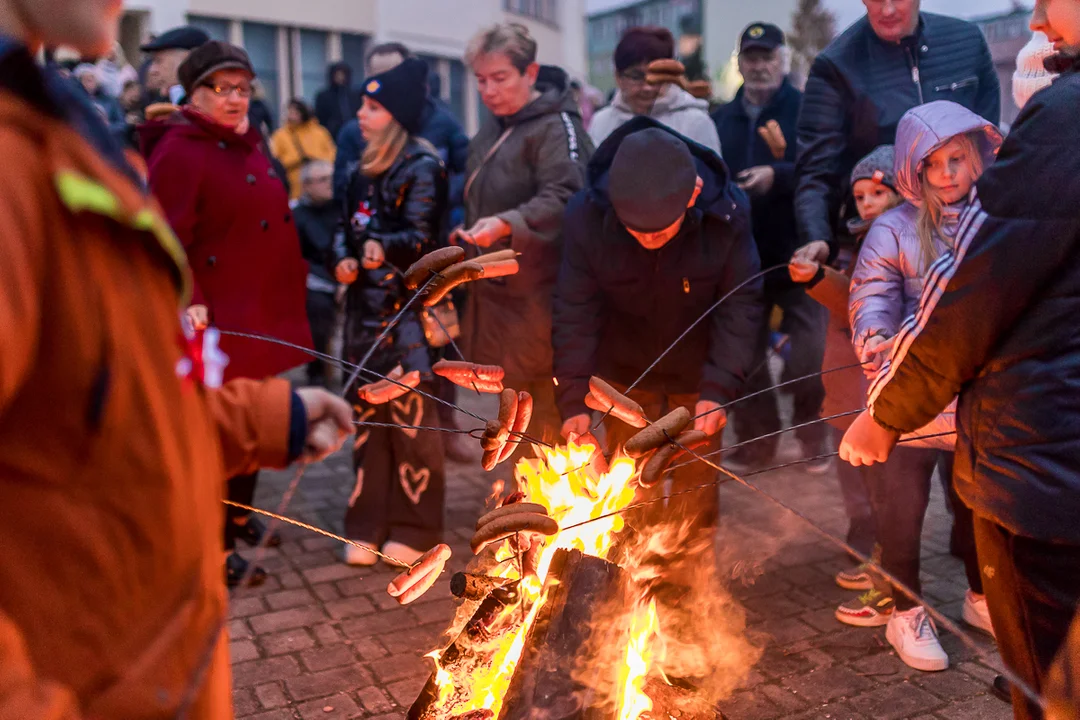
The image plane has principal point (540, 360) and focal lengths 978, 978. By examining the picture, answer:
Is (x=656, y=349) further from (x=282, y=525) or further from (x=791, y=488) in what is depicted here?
(x=282, y=525)

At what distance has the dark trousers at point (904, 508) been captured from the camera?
410 centimetres

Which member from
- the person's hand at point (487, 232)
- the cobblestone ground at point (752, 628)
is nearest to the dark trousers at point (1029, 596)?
the cobblestone ground at point (752, 628)

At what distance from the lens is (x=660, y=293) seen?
434 centimetres

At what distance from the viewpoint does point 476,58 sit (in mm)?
5230

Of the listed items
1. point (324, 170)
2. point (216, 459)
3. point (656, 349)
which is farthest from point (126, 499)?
point (324, 170)

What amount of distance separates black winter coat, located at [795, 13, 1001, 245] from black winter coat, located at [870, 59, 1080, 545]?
7.47 ft

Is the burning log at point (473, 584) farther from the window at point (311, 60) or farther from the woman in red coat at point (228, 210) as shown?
the window at point (311, 60)

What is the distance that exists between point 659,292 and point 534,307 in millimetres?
984

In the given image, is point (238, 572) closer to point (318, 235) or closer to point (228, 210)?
point (228, 210)

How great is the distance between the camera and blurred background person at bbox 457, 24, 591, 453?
5062 mm

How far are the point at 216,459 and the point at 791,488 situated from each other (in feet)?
Answer: 16.1

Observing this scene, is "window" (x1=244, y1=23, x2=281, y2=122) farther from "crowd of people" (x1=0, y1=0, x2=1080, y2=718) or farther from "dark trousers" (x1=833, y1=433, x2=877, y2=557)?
"dark trousers" (x1=833, y1=433, x2=877, y2=557)

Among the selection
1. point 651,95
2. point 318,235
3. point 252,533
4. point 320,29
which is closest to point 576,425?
point 252,533

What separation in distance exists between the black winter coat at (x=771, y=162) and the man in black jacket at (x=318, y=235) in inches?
119
